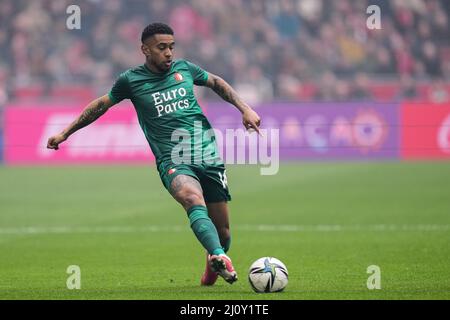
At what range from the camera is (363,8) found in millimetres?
30359

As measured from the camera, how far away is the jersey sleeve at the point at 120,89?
9.27 metres

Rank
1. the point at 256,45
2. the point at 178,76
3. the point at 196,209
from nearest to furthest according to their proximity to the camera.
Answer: the point at 196,209 → the point at 178,76 → the point at 256,45

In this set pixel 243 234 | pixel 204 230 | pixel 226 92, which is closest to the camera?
pixel 204 230

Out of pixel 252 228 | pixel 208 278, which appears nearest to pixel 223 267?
pixel 208 278

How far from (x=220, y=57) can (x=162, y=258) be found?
1905 cm

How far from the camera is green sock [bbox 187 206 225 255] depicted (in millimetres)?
8336

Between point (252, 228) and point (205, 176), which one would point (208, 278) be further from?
point (252, 228)

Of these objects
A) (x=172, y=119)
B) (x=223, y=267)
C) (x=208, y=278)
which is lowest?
(x=208, y=278)

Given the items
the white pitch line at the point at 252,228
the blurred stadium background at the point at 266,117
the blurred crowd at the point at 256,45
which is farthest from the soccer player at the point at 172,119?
the blurred crowd at the point at 256,45

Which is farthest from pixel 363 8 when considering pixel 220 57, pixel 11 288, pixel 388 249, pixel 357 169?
pixel 11 288

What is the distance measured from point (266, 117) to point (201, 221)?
61.0 feet

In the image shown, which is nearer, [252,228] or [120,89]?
[120,89]

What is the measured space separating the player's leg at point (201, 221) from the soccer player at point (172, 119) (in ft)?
0.23

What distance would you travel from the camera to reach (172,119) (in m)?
9.22
